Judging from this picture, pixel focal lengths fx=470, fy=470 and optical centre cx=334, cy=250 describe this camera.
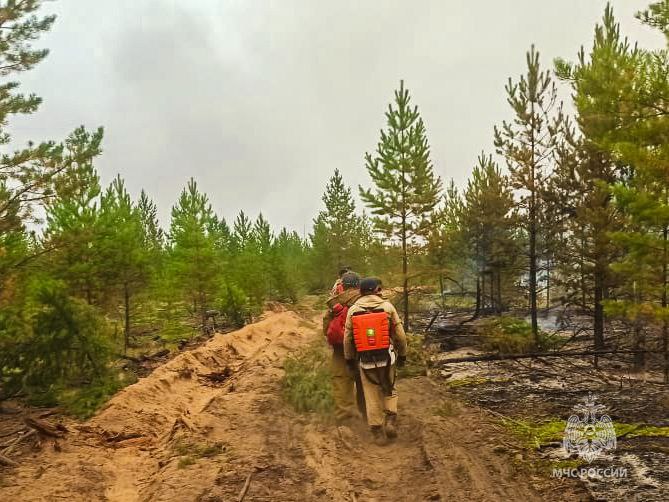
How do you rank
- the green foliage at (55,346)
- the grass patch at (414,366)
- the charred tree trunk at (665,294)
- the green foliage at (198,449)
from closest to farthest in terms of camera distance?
the green foliage at (198,449), the green foliage at (55,346), the charred tree trunk at (665,294), the grass patch at (414,366)

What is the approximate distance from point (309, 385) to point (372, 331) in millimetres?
2813

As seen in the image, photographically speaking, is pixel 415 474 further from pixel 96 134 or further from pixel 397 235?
pixel 397 235

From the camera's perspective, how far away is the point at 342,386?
25.3 ft

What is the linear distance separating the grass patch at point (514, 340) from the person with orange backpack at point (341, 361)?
9067mm

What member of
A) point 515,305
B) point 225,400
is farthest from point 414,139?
point 515,305

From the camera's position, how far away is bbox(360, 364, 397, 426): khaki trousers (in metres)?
6.79

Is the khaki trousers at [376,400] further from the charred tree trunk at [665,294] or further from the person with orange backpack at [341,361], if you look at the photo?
the charred tree trunk at [665,294]

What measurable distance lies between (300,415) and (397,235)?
13.5 metres

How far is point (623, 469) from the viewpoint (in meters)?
5.40

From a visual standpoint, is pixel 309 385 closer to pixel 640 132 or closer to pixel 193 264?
pixel 640 132

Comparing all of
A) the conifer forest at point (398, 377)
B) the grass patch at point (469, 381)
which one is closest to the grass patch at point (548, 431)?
the conifer forest at point (398, 377)

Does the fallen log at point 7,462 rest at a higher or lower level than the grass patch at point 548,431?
higher

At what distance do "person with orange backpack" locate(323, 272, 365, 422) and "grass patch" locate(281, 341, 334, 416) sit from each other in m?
0.38

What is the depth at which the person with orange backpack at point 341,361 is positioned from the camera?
7.67 meters
